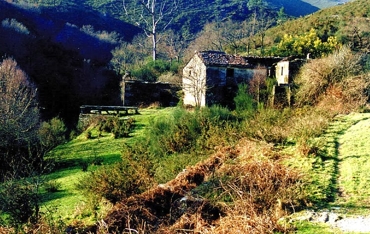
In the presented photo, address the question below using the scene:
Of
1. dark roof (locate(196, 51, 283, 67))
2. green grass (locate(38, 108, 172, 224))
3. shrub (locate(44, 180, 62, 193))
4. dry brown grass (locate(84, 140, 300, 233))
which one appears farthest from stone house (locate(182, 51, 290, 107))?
dry brown grass (locate(84, 140, 300, 233))

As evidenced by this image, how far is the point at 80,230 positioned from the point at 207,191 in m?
2.73

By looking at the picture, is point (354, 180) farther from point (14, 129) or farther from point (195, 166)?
point (14, 129)

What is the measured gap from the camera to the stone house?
24.6 meters

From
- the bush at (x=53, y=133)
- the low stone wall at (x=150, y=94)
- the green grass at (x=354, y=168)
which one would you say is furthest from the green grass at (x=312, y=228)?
the low stone wall at (x=150, y=94)

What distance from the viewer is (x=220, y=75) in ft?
81.4

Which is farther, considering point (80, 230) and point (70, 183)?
point (70, 183)

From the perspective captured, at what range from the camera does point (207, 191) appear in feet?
27.0

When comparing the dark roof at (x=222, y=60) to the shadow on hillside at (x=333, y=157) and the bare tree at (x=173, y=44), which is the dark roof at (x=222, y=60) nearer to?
the shadow on hillside at (x=333, y=157)

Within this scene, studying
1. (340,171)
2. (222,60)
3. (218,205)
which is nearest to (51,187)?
(218,205)

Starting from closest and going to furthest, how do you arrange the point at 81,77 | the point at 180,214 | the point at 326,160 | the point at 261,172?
1. the point at 180,214
2. the point at 261,172
3. the point at 326,160
4. the point at 81,77

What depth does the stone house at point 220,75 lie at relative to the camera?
80.8ft

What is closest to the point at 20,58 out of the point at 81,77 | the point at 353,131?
the point at 81,77

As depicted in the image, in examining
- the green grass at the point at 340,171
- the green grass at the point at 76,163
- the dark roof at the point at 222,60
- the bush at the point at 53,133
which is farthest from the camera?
the dark roof at the point at 222,60

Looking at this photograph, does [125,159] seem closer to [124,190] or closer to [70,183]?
[124,190]
